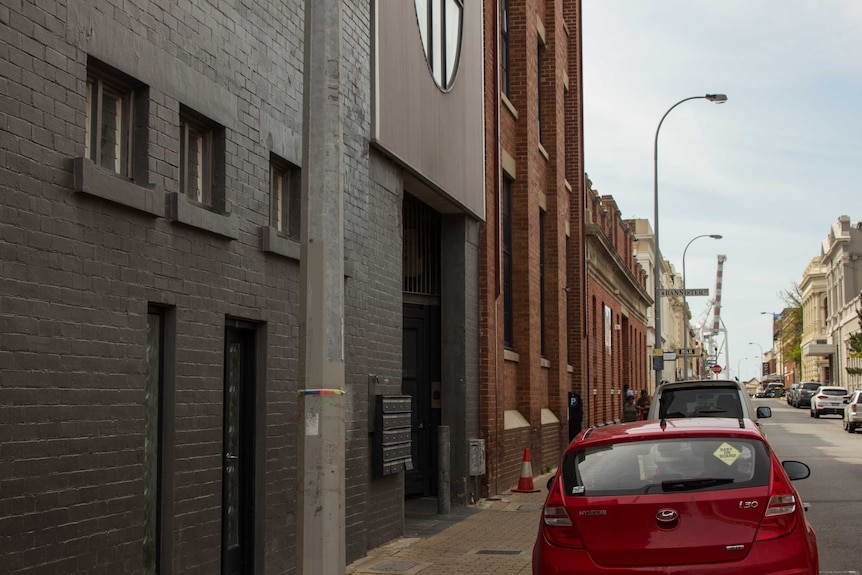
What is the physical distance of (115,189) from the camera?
6902mm

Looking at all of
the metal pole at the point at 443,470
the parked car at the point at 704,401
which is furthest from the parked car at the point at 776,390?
the metal pole at the point at 443,470

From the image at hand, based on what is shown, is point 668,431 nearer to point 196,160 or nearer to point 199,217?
point 199,217

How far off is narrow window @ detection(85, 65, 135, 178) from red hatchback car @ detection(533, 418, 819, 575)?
12.2 feet

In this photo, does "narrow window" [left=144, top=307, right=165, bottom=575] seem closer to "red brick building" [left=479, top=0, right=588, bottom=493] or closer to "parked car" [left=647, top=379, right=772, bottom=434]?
"parked car" [left=647, top=379, right=772, bottom=434]

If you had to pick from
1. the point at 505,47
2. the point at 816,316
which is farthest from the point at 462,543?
the point at 816,316

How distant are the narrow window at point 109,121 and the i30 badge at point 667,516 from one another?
13.9ft

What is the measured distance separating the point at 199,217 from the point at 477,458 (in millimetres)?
9079

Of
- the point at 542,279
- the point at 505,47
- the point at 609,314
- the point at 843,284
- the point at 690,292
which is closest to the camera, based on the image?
the point at 505,47

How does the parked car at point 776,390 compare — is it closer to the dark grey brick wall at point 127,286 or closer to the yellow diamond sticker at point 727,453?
the dark grey brick wall at point 127,286

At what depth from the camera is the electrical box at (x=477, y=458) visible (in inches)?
632

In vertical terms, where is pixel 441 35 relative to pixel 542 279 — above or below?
above

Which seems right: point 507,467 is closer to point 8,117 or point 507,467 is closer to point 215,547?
point 215,547

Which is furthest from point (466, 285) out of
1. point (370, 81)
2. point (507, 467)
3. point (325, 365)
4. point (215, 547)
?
point (325, 365)

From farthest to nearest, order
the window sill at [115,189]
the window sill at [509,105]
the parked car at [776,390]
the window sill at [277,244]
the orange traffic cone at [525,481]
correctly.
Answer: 1. the parked car at [776,390]
2. the window sill at [509,105]
3. the orange traffic cone at [525,481]
4. the window sill at [277,244]
5. the window sill at [115,189]
